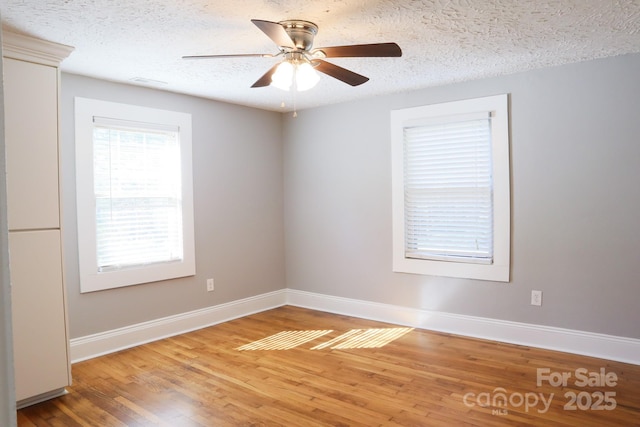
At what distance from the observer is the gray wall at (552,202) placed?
3404mm

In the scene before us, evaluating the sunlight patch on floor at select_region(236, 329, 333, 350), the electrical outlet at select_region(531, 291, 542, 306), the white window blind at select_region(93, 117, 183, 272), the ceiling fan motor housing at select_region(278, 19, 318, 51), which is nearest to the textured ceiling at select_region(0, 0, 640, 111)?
the ceiling fan motor housing at select_region(278, 19, 318, 51)

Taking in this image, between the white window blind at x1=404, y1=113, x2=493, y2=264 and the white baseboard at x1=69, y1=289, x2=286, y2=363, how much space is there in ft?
6.03

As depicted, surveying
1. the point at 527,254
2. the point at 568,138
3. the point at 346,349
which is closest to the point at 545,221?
the point at 527,254

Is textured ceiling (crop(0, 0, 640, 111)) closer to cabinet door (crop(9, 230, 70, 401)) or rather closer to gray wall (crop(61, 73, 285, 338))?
gray wall (crop(61, 73, 285, 338))

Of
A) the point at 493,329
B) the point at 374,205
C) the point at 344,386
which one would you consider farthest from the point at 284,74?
the point at 493,329

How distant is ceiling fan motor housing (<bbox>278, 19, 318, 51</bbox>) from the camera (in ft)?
8.54

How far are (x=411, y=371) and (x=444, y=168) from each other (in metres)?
1.91

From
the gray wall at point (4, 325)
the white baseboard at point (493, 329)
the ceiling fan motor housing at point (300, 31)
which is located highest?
the ceiling fan motor housing at point (300, 31)

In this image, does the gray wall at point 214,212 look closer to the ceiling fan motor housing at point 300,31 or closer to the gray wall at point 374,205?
the gray wall at point 374,205

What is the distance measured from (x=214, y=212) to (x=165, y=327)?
123 cm

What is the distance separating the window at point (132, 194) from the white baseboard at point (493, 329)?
5.77 ft

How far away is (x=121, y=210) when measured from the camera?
394 centimetres

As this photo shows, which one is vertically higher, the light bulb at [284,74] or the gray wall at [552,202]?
the light bulb at [284,74]

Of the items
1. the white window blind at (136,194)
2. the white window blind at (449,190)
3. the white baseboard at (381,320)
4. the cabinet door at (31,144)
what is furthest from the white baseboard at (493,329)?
the cabinet door at (31,144)
